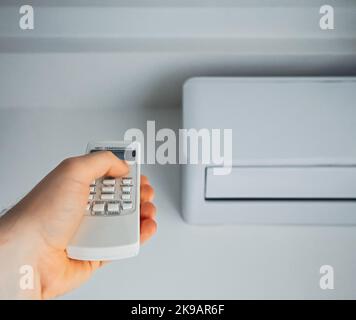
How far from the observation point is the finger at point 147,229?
2.05 ft

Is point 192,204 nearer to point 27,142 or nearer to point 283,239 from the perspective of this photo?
point 283,239

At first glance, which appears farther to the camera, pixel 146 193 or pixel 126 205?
pixel 146 193

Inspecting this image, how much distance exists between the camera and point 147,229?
62 cm

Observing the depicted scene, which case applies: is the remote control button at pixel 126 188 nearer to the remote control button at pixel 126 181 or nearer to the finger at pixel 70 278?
the remote control button at pixel 126 181

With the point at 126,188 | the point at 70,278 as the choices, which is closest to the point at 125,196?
the point at 126,188

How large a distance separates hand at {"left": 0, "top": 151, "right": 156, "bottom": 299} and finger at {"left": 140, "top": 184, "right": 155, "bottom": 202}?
0.12m

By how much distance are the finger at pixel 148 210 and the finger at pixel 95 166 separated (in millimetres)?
77

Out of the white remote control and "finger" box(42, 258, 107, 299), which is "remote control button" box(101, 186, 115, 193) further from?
"finger" box(42, 258, 107, 299)

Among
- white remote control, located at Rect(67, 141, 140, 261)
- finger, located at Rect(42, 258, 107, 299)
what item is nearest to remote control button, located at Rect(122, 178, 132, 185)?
white remote control, located at Rect(67, 141, 140, 261)

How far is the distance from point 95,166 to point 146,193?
0.13 metres

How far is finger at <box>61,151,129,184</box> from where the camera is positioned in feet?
1.85

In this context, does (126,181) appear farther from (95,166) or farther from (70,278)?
(70,278)

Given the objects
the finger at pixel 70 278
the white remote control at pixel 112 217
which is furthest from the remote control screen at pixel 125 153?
the finger at pixel 70 278

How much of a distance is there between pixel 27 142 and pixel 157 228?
284 millimetres
